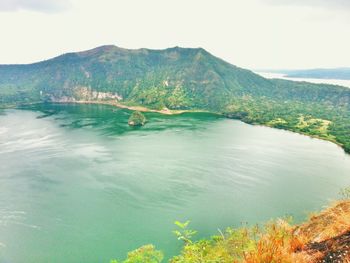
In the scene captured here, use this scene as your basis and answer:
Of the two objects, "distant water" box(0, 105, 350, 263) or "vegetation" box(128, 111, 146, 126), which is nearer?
"distant water" box(0, 105, 350, 263)

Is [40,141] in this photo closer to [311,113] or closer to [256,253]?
[256,253]

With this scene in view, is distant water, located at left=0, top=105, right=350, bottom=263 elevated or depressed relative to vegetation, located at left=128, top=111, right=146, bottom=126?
depressed

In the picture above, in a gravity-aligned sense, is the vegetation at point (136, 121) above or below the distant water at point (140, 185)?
above

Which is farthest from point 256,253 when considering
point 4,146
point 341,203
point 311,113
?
point 311,113

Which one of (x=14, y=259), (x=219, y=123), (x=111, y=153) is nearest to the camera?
(x=14, y=259)

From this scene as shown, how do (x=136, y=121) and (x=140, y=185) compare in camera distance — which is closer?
(x=140, y=185)

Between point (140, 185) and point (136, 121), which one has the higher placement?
point (136, 121)

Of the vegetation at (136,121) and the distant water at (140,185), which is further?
the vegetation at (136,121)

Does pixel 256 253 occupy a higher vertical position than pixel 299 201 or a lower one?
higher
